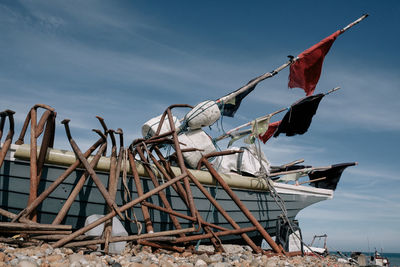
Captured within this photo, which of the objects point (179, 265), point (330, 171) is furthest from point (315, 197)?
point (179, 265)

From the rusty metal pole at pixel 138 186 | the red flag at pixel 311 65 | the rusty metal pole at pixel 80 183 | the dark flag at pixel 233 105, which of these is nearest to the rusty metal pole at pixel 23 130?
the rusty metal pole at pixel 80 183

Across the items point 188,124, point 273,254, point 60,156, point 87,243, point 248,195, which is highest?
point 188,124

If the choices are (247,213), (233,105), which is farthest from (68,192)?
(233,105)

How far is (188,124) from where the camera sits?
30.2 feet

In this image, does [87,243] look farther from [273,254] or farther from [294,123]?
[294,123]

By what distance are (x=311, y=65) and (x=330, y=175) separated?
3.97 meters

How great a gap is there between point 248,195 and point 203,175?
1700mm

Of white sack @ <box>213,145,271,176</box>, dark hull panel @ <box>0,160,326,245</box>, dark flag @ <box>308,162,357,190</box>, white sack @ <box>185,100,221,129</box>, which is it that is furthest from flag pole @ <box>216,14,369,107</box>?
dark flag @ <box>308,162,357,190</box>

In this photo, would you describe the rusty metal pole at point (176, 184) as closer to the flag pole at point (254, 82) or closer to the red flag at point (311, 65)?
the flag pole at point (254, 82)

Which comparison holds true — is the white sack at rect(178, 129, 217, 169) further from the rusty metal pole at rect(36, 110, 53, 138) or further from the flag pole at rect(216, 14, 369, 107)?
the rusty metal pole at rect(36, 110, 53, 138)

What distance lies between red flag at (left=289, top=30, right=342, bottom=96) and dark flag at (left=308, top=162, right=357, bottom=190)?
110 inches

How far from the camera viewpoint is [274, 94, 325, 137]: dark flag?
10.6 metres

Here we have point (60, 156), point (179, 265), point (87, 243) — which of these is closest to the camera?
point (179, 265)

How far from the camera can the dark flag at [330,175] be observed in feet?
39.8
